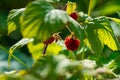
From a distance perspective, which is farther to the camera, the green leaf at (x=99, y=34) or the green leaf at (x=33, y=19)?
the green leaf at (x=99, y=34)

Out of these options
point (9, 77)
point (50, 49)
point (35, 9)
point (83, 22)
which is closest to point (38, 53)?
point (50, 49)

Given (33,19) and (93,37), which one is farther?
(93,37)

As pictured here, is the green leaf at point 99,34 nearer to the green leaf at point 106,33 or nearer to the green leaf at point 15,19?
the green leaf at point 106,33

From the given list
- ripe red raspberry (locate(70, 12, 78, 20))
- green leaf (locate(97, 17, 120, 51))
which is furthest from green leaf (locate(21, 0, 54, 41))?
→ green leaf (locate(97, 17, 120, 51))

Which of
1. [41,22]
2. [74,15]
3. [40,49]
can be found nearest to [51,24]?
[41,22]

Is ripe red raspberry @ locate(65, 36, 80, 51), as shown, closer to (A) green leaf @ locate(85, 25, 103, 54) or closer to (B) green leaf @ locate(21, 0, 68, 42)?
(A) green leaf @ locate(85, 25, 103, 54)

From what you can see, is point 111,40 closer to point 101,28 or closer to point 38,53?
point 101,28

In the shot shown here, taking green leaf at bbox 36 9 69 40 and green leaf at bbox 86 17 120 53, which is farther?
green leaf at bbox 86 17 120 53

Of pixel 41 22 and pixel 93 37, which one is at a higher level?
pixel 41 22

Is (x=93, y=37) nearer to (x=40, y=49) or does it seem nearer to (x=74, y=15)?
(x=74, y=15)

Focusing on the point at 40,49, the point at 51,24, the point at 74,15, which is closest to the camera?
the point at 51,24

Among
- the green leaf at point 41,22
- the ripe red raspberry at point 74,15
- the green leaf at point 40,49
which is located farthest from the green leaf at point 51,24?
the green leaf at point 40,49

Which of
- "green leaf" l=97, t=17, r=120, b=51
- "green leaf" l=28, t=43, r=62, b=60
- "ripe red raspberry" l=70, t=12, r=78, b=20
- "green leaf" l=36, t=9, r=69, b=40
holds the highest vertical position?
"green leaf" l=36, t=9, r=69, b=40

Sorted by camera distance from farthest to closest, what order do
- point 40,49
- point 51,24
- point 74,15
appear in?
point 40,49
point 74,15
point 51,24
